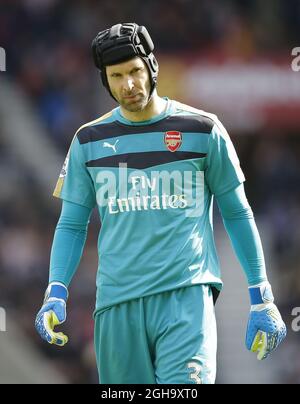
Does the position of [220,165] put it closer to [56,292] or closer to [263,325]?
[263,325]

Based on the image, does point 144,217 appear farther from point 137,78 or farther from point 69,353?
point 69,353

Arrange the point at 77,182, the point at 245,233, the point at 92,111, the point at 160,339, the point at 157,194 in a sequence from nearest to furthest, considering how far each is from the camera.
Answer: the point at 160,339, the point at 157,194, the point at 245,233, the point at 77,182, the point at 92,111

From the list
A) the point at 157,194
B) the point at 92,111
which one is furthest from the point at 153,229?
the point at 92,111

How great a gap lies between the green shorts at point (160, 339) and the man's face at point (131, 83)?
922mm

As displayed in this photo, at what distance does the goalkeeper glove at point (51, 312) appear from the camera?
5.32 metres

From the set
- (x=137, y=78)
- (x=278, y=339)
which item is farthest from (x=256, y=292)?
(x=137, y=78)

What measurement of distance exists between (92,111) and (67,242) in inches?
296

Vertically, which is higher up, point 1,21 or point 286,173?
point 1,21

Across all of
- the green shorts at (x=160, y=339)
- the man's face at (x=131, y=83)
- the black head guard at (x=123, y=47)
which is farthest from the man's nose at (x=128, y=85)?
the green shorts at (x=160, y=339)

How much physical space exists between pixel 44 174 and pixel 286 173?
3079mm

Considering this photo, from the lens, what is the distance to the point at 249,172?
13852 millimetres

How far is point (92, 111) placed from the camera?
13.0 metres

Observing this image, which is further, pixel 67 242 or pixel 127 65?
pixel 67 242

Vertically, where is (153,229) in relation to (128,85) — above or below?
below
